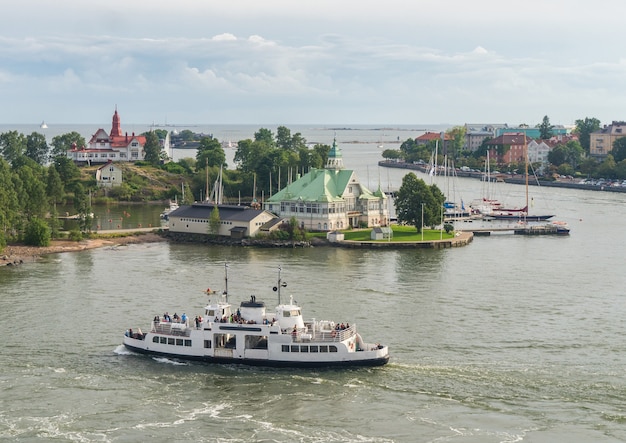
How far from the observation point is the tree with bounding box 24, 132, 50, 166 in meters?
170

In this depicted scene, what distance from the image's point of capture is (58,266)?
260ft

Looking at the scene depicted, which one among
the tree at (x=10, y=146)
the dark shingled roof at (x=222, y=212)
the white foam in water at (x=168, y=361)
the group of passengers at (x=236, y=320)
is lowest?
the white foam in water at (x=168, y=361)

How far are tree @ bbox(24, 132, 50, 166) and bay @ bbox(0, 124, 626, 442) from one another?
298ft

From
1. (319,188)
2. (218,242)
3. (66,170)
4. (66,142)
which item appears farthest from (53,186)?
(66,142)

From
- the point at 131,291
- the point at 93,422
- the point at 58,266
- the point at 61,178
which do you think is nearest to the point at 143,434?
the point at 93,422

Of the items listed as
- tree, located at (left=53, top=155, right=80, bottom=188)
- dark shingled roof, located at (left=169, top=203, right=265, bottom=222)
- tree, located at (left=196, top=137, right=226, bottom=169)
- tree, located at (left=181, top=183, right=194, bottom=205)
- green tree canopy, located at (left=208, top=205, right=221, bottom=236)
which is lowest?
green tree canopy, located at (left=208, top=205, right=221, bottom=236)

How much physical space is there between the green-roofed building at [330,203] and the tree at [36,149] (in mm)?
78741

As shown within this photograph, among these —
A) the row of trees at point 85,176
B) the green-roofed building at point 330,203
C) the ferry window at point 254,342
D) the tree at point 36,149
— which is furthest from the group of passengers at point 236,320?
the tree at point 36,149

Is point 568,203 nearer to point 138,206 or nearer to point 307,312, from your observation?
point 138,206

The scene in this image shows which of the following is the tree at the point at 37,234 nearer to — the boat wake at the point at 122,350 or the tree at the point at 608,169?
the boat wake at the point at 122,350

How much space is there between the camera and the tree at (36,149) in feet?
556

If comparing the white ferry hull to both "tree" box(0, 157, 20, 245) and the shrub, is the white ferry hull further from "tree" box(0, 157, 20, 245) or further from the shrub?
the shrub

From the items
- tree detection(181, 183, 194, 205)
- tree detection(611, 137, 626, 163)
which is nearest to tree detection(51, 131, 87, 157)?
tree detection(181, 183, 194, 205)

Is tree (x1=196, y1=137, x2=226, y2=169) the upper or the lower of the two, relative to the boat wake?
upper
